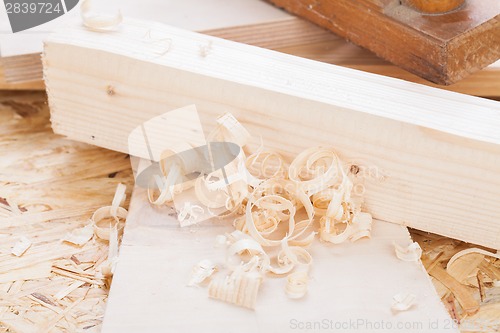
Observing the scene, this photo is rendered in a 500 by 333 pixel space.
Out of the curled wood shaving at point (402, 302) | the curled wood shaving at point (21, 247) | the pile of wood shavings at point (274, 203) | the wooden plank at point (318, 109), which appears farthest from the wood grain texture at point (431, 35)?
the curled wood shaving at point (21, 247)

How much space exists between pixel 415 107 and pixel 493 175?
208 millimetres

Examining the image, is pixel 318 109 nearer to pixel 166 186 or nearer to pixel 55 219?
pixel 166 186

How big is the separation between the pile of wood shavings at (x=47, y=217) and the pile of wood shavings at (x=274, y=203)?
189 millimetres

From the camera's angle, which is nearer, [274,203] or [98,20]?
[274,203]

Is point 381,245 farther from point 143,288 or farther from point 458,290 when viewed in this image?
point 143,288

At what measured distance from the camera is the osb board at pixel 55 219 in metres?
1.27

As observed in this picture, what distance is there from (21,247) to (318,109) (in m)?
0.67

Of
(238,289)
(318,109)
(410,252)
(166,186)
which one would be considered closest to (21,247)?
(166,186)

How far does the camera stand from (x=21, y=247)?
1401 mm

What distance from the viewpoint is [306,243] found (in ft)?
4.53

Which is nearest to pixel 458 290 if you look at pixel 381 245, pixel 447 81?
pixel 381 245

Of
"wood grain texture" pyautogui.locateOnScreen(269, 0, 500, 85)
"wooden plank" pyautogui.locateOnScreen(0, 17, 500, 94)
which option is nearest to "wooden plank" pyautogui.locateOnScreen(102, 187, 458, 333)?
"wood grain texture" pyautogui.locateOnScreen(269, 0, 500, 85)
